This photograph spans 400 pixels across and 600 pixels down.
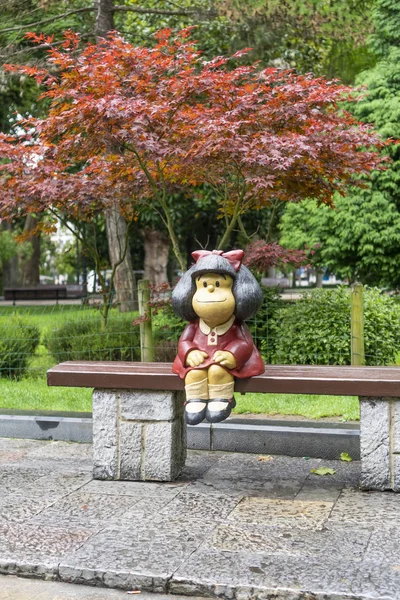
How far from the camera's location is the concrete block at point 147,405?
5430 millimetres

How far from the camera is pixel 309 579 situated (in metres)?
3.69

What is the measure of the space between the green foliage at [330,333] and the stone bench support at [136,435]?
3.10 m

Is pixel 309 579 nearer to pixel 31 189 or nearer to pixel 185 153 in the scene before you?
pixel 185 153

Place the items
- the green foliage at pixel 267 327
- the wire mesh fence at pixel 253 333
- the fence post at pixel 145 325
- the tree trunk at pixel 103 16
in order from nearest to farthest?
the wire mesh fence at pixel 253 333
the fence post at pixel 145 325
the green foliage at pixel 267 327
the tree trunk at pixel 103 16

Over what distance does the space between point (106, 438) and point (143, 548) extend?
1.50 meters

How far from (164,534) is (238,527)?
0.45 meters

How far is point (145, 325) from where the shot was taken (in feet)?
28.0

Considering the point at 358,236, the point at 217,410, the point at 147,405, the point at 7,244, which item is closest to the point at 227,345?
the point at 217,410

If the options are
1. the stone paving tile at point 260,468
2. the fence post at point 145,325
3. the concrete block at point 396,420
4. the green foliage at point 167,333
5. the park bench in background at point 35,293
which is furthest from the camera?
the park bench in background at point 35,293

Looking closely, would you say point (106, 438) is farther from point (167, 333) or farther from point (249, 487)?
point (167, 333)

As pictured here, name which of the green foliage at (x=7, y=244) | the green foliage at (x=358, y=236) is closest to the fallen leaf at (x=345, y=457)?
the green foliage at (x=358, y=236)

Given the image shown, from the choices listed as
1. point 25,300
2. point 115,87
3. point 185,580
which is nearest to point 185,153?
point 115,87

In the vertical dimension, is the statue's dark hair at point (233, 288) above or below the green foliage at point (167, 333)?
above

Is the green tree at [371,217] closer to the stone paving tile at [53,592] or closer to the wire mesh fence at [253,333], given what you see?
the wire mesh fence at [253,333]
